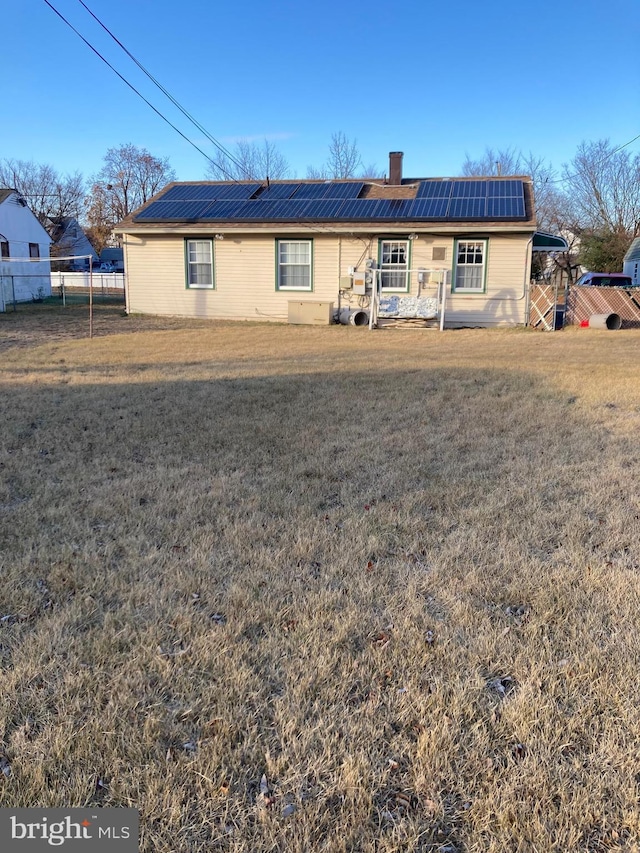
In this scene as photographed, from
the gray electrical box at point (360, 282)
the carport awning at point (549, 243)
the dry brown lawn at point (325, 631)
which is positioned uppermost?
the carport awning at point (549, 243)

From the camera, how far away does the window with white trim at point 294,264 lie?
17.0m

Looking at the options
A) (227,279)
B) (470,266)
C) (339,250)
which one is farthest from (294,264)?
(470,266)

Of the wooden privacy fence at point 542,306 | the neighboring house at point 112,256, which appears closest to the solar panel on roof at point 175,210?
the wooden privacy fence at point 542,306

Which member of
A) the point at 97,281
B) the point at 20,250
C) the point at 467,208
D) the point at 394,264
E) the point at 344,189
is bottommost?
the point at 394,264

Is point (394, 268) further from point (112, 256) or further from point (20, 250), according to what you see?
point (112, 256)

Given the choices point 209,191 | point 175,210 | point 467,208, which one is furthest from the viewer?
point 209,191

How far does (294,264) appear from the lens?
17.2m

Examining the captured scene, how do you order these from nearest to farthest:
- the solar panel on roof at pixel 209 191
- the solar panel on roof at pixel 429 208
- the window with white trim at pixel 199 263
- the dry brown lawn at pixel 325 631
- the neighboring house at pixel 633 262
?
the dry brown lawn at pixel 325 631 → the solar panel on roof at pixel 429 208 → the window with white trim at pixel 199 263 → the solar panel on roof at pixel 209 191 → the neighboring house at pixel 633 262

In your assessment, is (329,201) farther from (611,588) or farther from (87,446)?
(611,588)

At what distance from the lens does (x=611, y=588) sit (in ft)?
9.71

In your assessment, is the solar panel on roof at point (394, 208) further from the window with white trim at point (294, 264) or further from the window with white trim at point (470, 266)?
the window with white trim at point (294, 264)

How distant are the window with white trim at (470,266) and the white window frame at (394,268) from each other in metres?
1.32

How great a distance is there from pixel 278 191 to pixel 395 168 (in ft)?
12.2

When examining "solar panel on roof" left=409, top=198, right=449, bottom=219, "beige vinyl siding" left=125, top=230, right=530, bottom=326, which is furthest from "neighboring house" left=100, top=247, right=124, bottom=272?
"solar panel on roof" left=409, top=198, right=449, bottom=219
